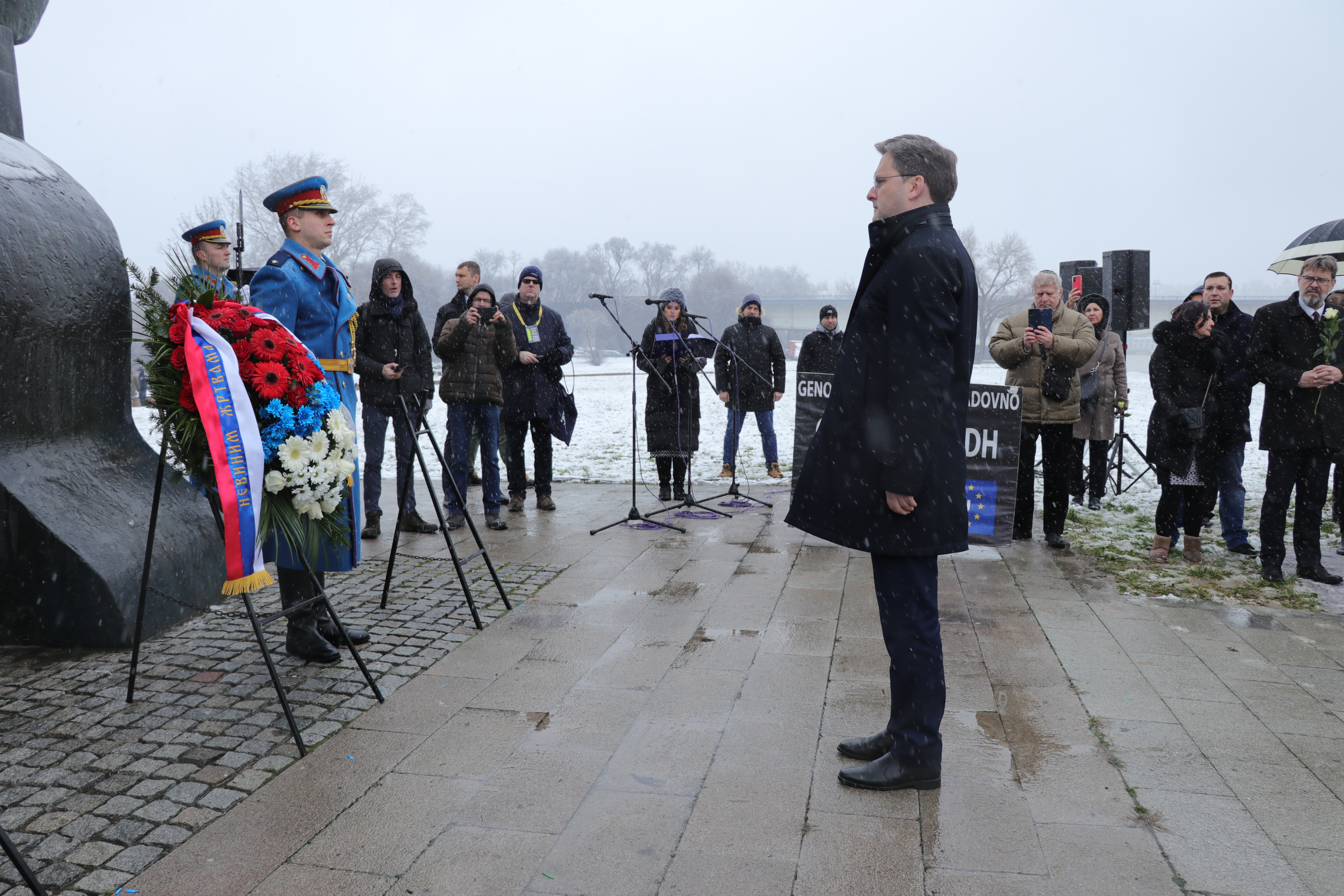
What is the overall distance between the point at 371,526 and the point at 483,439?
3.59 feet

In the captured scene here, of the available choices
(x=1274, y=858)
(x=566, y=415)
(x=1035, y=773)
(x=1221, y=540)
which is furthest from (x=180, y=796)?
(x=1221, y=540)

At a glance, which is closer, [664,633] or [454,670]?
[454,670]

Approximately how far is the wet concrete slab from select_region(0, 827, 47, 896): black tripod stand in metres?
0.25

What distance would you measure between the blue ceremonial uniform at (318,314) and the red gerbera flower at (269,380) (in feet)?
2.20

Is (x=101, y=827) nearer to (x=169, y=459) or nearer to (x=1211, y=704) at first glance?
(x=169, y=459)

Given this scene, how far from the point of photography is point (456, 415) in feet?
25.3

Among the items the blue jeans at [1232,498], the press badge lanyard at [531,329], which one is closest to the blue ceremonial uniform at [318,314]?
the press badge lanyard at [531,329]

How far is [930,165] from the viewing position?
298cm

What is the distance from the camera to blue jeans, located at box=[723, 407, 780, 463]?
993 cm

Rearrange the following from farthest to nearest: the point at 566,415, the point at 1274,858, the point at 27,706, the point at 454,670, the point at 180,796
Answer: the point at 566,415 → the point at 454,670 → the point at 27,706 → the point at 180,796 → the point at 1274,858

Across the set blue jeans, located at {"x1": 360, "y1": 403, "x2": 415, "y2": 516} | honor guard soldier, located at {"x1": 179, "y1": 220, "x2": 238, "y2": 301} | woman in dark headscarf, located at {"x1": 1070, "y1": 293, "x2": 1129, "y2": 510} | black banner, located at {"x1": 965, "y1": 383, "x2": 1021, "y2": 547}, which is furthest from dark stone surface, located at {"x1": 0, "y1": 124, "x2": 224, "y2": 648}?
woman in dark headscarf, located at {"x1": 1070, "y1": 293, "x2": 1129, "y2": 510}

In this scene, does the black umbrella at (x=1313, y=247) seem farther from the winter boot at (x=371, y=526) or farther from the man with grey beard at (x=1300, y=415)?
the winter boot at (x=371, y=526)

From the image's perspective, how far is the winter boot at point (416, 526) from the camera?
7.41 m

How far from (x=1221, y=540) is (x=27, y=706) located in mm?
7609
